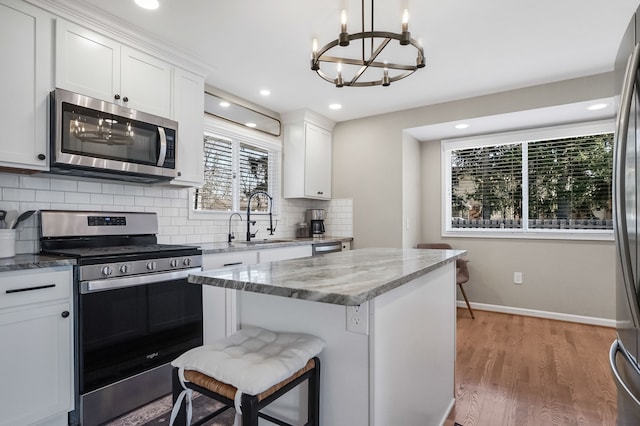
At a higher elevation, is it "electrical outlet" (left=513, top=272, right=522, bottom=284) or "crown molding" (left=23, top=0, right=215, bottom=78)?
"crown molding" (left=23, top=0, right=215, bottom=78)

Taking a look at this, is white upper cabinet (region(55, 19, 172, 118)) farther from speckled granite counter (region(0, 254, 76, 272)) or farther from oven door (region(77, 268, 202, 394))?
oven door (region(77, 268, 202, 394))

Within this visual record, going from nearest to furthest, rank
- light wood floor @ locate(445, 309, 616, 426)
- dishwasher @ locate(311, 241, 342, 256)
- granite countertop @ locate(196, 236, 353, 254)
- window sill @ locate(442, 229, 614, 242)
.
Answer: light wood floor @ locate(445, 309, 616, 426)
granite countertop @ locate(196, 236, 353, 254)
window sill @ locate(442, 229, 614, 242)
dishwasher @ locate(311, 241, 342, 256)

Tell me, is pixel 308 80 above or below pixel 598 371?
above

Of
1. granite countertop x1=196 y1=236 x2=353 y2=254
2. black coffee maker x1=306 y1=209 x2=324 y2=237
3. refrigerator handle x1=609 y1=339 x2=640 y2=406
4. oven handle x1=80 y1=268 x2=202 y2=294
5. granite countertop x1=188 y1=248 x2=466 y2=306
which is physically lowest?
refrigerator handle x1=609 y1=339 x2=640 y2=406

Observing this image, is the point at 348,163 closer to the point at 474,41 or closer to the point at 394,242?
the point at 394,242

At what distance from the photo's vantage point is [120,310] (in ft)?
6.72

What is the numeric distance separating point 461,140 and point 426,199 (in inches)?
34.8

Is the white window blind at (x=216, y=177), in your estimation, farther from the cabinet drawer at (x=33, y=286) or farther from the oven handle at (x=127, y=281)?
the cabinet drawer at (x=33, y=286)

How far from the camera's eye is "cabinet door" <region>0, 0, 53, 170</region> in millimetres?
1920

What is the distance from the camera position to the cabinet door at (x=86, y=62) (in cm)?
213

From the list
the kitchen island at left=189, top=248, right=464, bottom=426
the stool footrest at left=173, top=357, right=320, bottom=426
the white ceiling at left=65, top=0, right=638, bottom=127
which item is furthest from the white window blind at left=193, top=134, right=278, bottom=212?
the stool footrest at left=173, top=357, right=320, bottom=426

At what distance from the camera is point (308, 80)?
336 centimetres

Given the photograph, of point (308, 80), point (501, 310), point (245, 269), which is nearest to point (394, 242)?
point (501, 310)

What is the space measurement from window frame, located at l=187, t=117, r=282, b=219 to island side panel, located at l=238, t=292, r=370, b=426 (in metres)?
2.18
